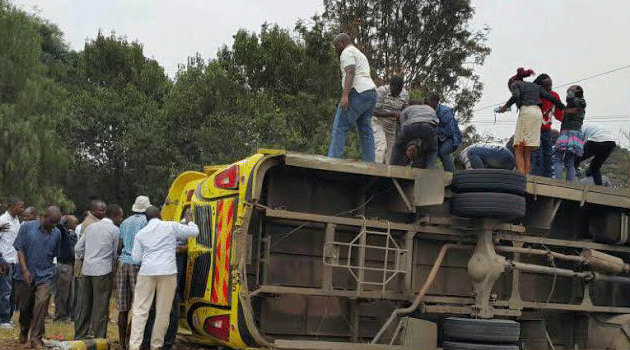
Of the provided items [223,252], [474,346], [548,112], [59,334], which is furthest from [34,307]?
[548,112]

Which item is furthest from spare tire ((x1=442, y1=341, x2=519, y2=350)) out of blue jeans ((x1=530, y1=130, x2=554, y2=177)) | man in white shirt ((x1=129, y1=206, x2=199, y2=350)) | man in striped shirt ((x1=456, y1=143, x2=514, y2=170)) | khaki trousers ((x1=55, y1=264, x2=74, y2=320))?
khaki trousers ((x1=55, y1=264, x2=74, y2=320))

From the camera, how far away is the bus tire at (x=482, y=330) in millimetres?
8391

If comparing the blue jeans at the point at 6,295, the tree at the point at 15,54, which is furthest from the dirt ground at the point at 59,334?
the tree at the point at 15,54

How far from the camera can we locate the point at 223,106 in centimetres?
2953

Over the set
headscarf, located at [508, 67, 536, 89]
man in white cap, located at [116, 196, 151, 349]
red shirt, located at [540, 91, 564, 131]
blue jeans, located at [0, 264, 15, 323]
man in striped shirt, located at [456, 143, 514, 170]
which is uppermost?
headscarf, located at [508, 67, 536, 89]

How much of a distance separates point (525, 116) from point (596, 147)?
1278 mm

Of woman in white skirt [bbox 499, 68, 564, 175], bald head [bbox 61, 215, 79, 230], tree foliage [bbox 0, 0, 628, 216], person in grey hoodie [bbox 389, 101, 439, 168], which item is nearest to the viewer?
person in grey hoodie [bbox 389, 101, 439, 168]

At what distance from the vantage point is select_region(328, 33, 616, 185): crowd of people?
983 cm

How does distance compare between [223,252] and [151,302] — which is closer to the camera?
[223,252]

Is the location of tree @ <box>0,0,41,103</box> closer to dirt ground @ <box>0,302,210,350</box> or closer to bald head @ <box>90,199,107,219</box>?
dirt ground @ <box>0,302,210,350</box>

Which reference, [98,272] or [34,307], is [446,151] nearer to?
[98,272]

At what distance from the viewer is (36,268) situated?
35.3 feet

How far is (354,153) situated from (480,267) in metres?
16.4

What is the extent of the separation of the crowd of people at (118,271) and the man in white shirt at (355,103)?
1.79 m
